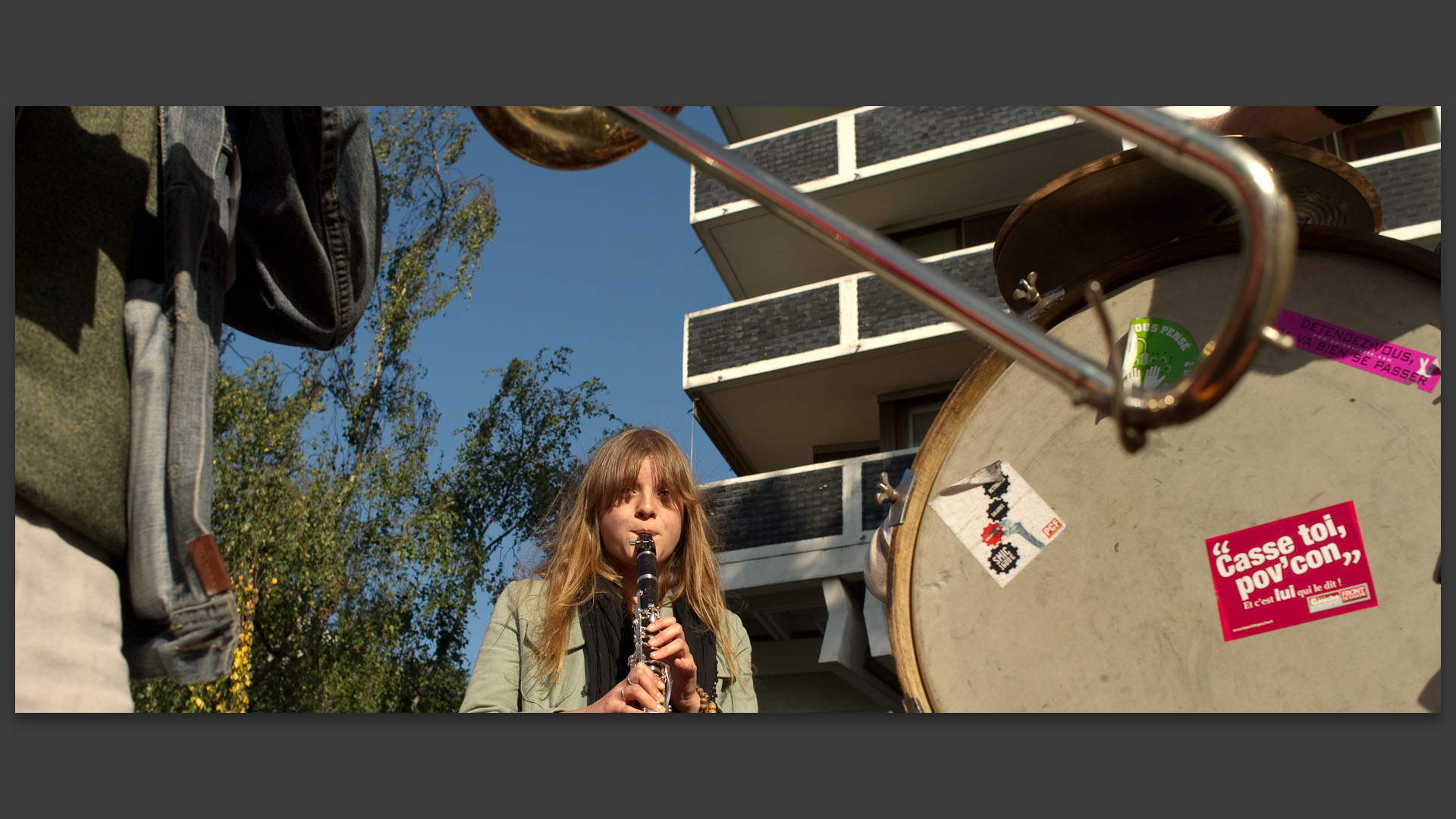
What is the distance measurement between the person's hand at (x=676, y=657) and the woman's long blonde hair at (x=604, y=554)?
15 centimetres

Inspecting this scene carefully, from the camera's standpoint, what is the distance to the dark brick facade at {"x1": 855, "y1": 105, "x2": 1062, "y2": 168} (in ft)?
20.8

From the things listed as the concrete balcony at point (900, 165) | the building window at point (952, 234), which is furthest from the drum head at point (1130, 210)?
the building window at point (952, 234)

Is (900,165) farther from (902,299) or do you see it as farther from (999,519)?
(999,519)

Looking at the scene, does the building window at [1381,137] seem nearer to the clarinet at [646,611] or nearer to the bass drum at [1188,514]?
the bass drum at [1188,514]

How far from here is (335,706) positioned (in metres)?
4.60

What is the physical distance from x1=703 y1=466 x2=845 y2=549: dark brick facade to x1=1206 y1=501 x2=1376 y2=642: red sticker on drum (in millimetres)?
4717

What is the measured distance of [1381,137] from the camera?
484 cm

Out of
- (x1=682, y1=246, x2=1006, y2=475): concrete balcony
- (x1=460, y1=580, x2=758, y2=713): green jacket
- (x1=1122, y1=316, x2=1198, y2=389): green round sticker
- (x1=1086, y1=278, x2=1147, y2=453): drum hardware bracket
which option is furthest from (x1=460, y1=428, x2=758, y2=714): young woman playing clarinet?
(x1=682, y1=246, x2=1006, y2=475): concrete balcony

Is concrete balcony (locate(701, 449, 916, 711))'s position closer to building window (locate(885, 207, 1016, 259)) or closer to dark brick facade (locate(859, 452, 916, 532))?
dark brick facade (locate(859, 452, 916, 532))

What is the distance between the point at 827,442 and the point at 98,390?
6.27 metres

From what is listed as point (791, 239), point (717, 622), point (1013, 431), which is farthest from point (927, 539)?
point (791, 239)

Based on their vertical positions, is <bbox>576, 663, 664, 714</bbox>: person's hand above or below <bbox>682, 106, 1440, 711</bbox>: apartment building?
below

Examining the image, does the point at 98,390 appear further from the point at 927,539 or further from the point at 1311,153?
the point at 1311,153

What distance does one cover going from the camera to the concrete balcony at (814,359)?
624 centimetres
